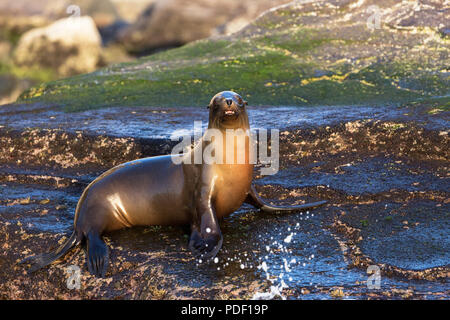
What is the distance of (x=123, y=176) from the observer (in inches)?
176

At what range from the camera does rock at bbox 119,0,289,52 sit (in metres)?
20.6

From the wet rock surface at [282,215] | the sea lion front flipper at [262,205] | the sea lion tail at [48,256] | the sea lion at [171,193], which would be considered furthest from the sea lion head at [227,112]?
the sea lion tail at [48,256]

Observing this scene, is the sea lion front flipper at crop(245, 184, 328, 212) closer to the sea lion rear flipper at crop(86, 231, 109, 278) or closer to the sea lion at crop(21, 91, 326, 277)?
the sea lion at crop(21, 91, 326, 277)

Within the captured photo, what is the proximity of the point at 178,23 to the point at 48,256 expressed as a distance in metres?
17.4

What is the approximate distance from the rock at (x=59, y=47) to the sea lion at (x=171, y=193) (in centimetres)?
1385

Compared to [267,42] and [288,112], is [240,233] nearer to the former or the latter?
[288,112]

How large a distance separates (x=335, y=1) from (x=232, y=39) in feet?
6.37

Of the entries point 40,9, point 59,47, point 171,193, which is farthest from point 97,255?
point 40,9

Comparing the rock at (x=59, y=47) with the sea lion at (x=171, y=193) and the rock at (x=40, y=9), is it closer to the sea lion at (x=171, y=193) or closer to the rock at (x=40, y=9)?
the rock at (x=40, y=9)

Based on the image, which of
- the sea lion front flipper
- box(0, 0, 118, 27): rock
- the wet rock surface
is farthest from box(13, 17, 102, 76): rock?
the sea lion front flipper

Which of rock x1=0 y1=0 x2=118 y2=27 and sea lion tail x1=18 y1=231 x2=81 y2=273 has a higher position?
rock x1=0 y1=0 x2=118 y2=27

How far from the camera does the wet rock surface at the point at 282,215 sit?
12.2 ft

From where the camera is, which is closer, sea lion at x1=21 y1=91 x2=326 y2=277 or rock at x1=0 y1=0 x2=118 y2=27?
sea lion at x1=21 y1=91 x2=326 y2=277

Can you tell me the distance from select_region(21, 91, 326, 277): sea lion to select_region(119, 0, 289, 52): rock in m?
16.3
